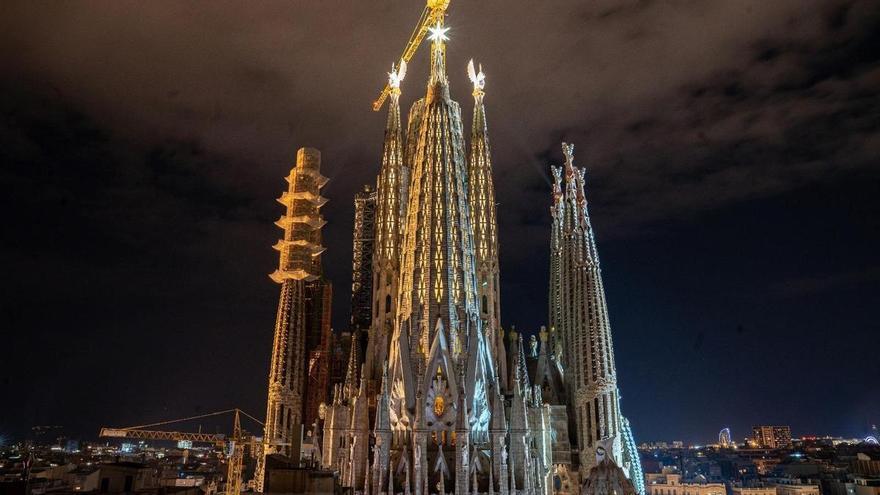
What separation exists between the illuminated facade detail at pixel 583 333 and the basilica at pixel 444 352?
0.41 ft

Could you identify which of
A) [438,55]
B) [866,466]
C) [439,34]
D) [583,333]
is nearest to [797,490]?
[866,466]

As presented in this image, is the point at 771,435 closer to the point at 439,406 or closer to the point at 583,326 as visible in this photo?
the point at 583,326

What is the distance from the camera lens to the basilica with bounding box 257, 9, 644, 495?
45281mm

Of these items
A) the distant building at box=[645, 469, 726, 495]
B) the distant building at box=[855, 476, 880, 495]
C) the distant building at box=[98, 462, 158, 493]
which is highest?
the distant building at box=[98, 462, 158, 493]

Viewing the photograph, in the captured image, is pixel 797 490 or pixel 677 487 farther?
pixel 677 487

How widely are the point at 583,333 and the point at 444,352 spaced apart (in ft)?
41.5

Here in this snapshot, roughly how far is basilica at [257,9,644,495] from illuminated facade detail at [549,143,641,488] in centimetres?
13

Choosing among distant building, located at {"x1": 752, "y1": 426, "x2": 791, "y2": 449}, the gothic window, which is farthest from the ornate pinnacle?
distant building, located at {"x1": 752, "y1": 426, "x2": 791, "y2": 449}

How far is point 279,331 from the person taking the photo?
5672 cm

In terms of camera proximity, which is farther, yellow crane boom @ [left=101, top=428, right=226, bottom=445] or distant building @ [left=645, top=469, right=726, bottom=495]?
yellow crane boom @ [left=101, top=428, right=226, bottom=445]

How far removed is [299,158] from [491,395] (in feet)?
104

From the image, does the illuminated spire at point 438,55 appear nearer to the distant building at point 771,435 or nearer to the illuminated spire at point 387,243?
the illuminated spire at point 387,243

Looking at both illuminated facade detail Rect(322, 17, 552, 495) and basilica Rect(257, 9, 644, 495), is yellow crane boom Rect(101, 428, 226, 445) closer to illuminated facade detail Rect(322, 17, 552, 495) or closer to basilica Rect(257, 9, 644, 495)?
basilica Rect(257, 9, 644, 495)

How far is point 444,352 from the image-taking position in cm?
4716
